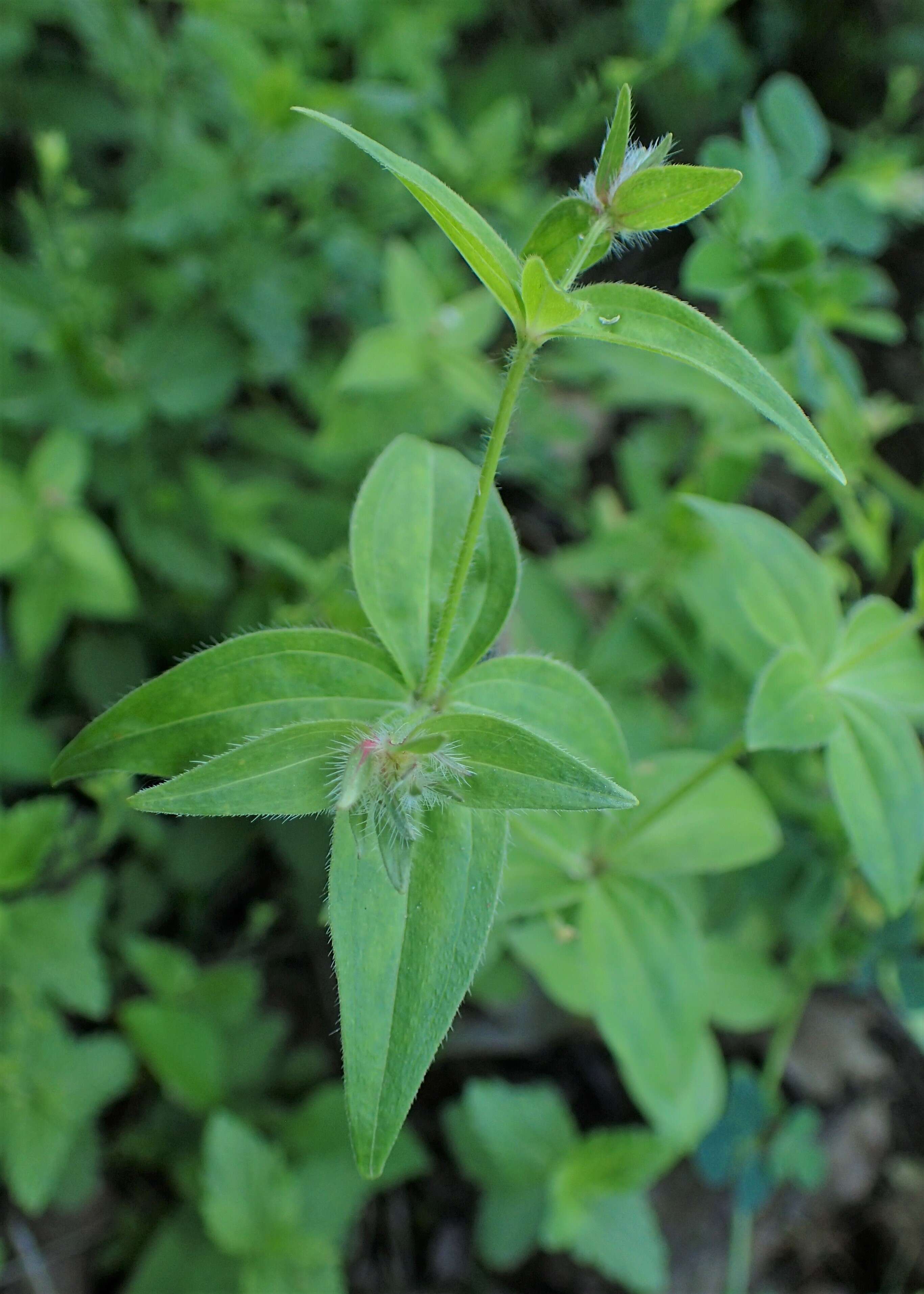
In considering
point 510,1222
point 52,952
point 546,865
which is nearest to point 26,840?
point 52,952

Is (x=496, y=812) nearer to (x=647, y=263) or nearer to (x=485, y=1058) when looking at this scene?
(x=485, y=1058)

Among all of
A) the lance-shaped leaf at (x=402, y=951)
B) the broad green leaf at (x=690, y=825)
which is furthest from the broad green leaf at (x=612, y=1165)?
the lance-shaped leaf at (x=402, y=951)

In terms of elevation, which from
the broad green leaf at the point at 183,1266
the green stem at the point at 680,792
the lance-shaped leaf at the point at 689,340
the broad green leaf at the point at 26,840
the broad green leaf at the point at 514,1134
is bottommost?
the broad green leaf at the point at 183,1266

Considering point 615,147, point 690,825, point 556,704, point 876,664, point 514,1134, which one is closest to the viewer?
point 615,147

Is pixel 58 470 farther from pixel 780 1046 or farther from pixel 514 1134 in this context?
pixel 780 1046

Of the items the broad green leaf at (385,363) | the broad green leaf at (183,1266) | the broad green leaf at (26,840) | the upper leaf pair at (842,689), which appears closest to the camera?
the upper leaf pair at (842,689)

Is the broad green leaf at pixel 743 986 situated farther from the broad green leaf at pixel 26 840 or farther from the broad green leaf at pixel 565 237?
the broad green leaf at pixel 565 237

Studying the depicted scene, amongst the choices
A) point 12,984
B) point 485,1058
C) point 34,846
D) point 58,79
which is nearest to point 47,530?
point 34,846
